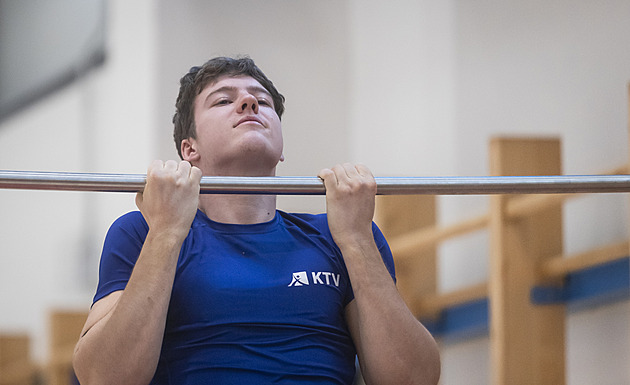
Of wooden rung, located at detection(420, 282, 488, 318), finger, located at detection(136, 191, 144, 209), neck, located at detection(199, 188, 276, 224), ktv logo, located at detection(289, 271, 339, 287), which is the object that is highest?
finger, located at detection(136, 191, 144, 209)

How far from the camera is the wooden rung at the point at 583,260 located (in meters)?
1.71

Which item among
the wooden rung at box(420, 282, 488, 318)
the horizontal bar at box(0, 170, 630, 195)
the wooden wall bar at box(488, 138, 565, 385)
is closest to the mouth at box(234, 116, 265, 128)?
the horizontal bar at box(0, 170, 630, 195)

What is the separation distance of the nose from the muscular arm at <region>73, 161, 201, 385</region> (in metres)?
0.19

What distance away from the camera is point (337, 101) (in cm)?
279

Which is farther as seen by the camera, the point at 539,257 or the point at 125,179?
the point at 539,257

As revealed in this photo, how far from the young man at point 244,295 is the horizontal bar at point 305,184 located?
0.02 meters

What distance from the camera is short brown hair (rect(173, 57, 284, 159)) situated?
1.31 meters

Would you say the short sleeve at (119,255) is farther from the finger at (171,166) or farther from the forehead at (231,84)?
the forehead at (231,84)

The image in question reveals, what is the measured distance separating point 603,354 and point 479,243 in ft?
1.60

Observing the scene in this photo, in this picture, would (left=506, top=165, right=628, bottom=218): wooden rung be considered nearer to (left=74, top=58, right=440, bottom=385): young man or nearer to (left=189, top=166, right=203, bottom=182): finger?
(left=74, top=58, right=440, bottom=385): young man

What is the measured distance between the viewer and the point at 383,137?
8.64ft

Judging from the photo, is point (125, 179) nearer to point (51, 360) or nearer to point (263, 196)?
point (263, 196)

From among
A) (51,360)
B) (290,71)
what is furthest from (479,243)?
(51,360)

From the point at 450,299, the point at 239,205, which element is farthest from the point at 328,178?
the point at 450,299
